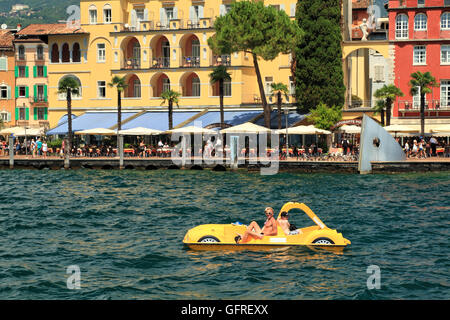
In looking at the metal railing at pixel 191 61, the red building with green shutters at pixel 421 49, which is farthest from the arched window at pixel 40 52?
the red building with green shutters at pixel 421 49

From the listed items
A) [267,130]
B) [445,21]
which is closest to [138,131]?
[267,130]

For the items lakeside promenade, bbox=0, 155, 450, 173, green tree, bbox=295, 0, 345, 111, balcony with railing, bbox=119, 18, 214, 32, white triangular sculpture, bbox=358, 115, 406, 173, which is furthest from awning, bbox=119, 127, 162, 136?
white triangular sculpture, bbox=358, 115, 406, 173

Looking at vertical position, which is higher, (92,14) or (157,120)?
(92,14)

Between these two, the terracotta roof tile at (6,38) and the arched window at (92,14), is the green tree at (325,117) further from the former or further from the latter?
the terracotta roof tile at (6,38)

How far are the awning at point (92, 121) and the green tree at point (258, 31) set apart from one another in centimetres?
1410

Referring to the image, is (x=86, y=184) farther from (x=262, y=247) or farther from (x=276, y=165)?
(x=262, y=247)

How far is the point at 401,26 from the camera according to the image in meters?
63.8

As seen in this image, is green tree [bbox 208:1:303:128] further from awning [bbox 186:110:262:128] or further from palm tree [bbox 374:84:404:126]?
palm tree [bbox 374:84:404:126]

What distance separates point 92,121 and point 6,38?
23761 millimetres

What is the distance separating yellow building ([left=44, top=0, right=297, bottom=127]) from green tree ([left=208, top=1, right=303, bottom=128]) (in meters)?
7.84

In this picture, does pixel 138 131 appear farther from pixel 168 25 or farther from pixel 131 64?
pixel 168 25

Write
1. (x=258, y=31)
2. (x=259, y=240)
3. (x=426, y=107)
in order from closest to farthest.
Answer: (x=259, y=240) < (x=258, y=31) < (x=426, y=107)

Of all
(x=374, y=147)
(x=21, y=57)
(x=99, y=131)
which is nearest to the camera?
(x=374, y=147)
